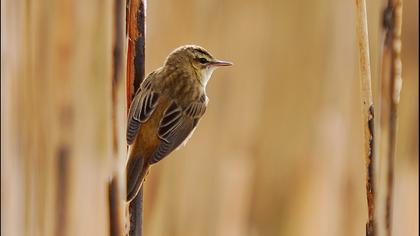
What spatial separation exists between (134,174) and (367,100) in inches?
22.6

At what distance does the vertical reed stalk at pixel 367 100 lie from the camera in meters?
1.31

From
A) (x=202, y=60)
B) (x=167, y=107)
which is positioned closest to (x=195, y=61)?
(x=202, y=60)

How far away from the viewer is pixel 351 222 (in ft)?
7.04

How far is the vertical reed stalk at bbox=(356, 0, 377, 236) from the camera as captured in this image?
131 cm

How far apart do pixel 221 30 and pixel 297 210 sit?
22.4 inches

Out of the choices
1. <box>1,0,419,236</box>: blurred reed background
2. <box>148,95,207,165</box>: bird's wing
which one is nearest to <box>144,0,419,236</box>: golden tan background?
<box>1,0,419,236</box>: blurred reed background

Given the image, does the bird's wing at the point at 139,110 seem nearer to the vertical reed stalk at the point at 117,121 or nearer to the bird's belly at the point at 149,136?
the bird's belly at the point at 149,136

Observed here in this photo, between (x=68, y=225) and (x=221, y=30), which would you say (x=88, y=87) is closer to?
(x=68, y=225)

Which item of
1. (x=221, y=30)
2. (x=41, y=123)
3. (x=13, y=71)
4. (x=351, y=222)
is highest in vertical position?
(x=221, y=30)

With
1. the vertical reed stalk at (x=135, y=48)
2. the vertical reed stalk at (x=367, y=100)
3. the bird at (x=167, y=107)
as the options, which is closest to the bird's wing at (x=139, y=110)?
the bird at (x=167, y=107)

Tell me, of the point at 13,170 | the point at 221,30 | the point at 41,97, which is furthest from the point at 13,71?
the point at 221,30

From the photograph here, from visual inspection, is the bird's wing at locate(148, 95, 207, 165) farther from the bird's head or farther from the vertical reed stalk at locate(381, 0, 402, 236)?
the vertical reed stalk at locate(381, 0, 402, 236)

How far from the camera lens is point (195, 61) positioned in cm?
200

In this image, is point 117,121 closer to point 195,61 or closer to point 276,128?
point 195,61
